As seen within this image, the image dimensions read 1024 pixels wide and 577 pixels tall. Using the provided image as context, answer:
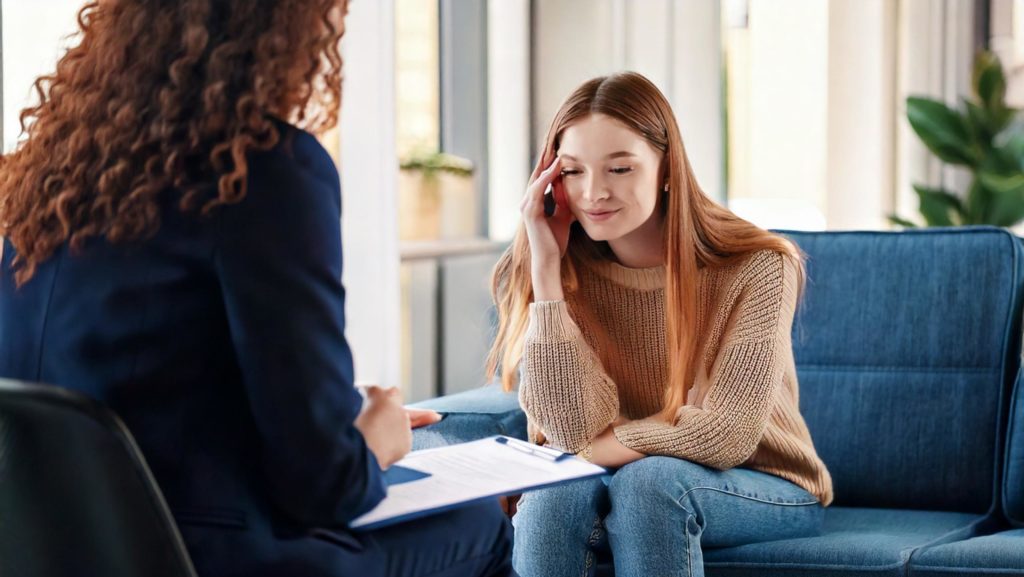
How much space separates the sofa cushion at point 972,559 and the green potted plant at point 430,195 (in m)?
1.92

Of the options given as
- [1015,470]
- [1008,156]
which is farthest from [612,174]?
[1008,156]

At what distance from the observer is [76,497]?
0.87 metres

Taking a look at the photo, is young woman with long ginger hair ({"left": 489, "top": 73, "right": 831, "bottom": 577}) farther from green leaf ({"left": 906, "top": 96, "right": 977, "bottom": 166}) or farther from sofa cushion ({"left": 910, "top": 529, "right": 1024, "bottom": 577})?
green leaf ({"left": 906, "top": 96, "right": 977, "bottom": 166})

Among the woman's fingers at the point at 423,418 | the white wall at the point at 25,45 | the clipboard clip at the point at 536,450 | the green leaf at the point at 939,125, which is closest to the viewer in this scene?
the clipboard clip at the point at 536,450

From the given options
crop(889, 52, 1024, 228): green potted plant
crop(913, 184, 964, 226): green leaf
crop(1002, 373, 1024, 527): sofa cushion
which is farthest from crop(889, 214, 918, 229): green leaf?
crop(1002, 373, 1024, 527): sofa cushion

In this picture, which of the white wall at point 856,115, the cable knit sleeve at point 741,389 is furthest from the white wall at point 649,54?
the cable knit sleeve at point 741,389

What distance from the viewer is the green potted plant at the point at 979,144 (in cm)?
428

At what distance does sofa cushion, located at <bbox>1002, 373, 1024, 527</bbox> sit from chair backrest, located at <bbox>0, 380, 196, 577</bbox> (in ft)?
4.72

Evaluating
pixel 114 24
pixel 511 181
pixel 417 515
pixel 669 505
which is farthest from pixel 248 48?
pixel 511 181

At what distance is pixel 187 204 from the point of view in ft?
3.17

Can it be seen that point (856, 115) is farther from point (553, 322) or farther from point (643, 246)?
point (553, 322)

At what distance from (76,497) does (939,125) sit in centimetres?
400

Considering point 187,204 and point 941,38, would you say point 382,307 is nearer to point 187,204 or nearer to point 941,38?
point 187,204

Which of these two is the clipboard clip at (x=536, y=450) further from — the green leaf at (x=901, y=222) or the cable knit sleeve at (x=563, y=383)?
the green leaf at (x=901, y=222)
